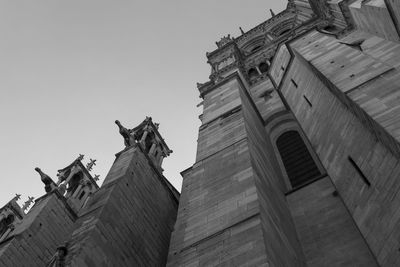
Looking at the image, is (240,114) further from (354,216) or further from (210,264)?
(210,264)

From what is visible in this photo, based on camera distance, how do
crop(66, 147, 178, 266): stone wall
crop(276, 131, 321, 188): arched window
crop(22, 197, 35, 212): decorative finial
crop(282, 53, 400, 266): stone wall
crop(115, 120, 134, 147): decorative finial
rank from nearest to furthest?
crop(282, 53, 400, 266): stone wall, crop(66, 147, 178, 266): stone wall, crop(276, 131, 321, 188): arched window, crop(115, 120, 134, 147): decorative finial, crop(22, 197, 35, 212): decorative finial

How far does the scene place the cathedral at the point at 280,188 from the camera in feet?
22.8

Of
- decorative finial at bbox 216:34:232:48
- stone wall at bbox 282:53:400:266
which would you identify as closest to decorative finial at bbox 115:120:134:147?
stone wall at bbox 282:53:400:266

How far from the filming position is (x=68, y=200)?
15.2 m

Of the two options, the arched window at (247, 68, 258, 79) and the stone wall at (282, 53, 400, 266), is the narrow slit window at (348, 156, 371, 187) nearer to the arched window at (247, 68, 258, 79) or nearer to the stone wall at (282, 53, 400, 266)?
the stone wall at (282, 53, 400, 266)

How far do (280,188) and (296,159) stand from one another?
2125 mm

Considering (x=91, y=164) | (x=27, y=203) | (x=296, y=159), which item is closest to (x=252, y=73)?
(x=91, y=164)

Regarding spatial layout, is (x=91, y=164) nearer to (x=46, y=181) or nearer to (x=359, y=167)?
(x=46, y=181)

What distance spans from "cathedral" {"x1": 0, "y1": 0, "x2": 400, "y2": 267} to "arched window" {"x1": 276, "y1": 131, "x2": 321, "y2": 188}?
0.04 m

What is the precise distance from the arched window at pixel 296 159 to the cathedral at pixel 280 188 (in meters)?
0.04

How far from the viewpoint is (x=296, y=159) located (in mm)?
12211

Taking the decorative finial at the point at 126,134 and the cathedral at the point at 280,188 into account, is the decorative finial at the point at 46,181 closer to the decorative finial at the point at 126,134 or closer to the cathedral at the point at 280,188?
the cathedral at the point at 280,188

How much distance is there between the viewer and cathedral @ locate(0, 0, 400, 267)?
22.8ft

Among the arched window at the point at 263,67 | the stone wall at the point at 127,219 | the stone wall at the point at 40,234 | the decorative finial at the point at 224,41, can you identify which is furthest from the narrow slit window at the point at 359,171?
the decorative finial at the point at 224,41
